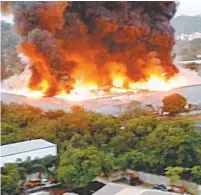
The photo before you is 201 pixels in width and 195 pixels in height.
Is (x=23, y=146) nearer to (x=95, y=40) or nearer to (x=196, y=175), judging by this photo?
(x=196, y=175)

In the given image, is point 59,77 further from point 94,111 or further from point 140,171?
point 140,171

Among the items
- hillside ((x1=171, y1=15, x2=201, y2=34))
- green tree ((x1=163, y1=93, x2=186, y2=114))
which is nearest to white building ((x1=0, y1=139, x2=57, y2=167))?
green tree ((x1=163, y1=93, x2=186, y2=114))

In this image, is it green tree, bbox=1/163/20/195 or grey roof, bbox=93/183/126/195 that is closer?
→ green tree, bbox=1/163/20/195

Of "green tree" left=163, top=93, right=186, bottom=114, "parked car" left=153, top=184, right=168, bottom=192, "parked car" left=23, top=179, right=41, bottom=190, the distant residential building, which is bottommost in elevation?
"parked car" left=153, top=184, right=168, bottom=192

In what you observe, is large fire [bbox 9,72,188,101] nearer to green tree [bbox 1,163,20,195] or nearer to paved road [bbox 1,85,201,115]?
paved road [bbox 1,85,201,115]

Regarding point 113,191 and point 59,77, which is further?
point 59,77

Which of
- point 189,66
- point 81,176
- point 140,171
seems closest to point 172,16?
point 189,66

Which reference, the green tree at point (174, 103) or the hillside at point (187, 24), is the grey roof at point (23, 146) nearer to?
the green tree at point (174, 103)

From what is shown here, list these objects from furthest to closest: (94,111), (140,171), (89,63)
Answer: (89,63), (94,111), (140,171)
